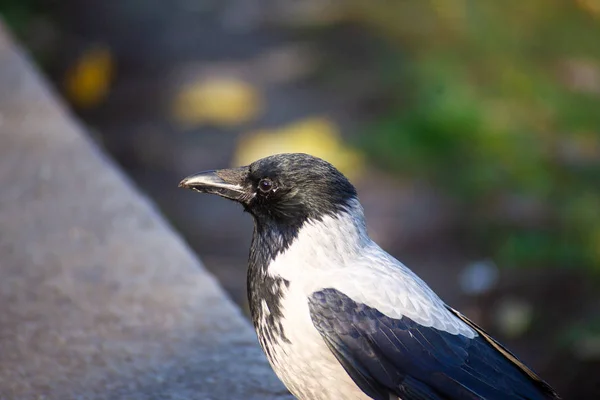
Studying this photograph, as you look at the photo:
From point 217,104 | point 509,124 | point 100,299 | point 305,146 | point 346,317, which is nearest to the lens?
point 346,317

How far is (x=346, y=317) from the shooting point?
206 centimetres

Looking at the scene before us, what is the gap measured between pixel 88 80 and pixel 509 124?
3.00 meters

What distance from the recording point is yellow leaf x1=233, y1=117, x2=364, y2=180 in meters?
5.15

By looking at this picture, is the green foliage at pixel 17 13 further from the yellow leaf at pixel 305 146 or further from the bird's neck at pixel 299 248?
the bird's neck at pixel 299 248

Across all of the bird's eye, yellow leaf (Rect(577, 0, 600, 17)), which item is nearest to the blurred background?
yellow leaf (Rect(577, 0, 600, 17))

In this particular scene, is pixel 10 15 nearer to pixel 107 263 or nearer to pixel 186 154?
pixel 186 154

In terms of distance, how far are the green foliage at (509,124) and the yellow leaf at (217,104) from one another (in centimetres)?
98

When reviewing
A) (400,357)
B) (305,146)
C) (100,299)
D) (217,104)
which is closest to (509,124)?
(305,146)

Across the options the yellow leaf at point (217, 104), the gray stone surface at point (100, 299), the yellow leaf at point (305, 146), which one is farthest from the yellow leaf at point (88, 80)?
the gray stone surface at point (100, 299)

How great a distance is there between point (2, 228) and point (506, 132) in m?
3.15

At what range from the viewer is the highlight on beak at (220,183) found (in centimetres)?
237

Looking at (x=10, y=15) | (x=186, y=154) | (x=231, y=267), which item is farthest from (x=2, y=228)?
(x=10, y=15)

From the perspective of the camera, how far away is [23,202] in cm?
343

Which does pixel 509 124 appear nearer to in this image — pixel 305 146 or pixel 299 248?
pixel 305 146
